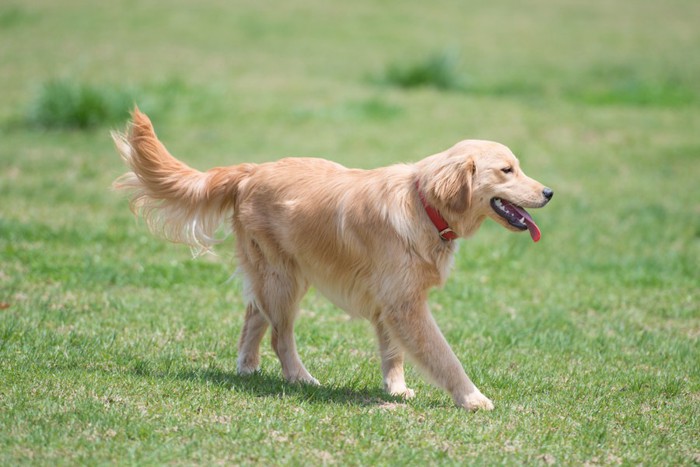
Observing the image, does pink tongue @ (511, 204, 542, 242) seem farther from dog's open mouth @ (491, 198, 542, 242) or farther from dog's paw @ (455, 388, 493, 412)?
dog's paw @ (455, 388, 493, 412)

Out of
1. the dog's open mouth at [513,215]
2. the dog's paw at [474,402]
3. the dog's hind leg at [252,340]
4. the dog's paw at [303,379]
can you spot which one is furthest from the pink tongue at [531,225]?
the dog's hind leg at [252,340]

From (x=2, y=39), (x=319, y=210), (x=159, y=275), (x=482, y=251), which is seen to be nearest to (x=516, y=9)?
(x=2, y=39)

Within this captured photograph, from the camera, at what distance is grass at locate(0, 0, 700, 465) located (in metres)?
5.11

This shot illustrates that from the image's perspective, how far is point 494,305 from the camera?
8.67 m

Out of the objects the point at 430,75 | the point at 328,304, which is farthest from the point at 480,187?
the point at 430,75

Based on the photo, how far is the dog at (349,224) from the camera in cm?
570

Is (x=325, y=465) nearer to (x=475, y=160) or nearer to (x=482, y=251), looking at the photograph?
(x=475, y=160)

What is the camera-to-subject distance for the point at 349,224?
5910 mm

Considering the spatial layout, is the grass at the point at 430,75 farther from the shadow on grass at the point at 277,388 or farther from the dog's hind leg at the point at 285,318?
the shadow on grass at the point at 277,388

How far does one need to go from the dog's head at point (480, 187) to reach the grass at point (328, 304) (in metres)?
1.20

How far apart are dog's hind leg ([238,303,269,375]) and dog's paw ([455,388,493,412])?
1.55 meters

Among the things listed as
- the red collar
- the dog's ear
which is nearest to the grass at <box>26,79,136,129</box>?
the red collar

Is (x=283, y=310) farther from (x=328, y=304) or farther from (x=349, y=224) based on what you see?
(x=328, y=304)

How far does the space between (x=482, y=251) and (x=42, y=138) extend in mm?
8357
